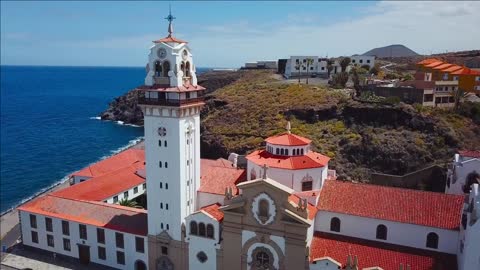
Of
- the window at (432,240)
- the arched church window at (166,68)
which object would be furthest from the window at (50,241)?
the window at (432,240)

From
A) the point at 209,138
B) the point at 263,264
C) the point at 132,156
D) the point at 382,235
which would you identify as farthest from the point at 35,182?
the point at 382,235

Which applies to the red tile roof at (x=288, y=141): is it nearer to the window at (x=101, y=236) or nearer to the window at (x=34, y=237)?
the window at (x=101, y=236)

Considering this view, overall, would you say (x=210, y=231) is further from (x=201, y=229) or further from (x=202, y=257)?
(x=202, y=257)

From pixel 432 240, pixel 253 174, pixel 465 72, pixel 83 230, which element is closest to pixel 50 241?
pixel 83 230

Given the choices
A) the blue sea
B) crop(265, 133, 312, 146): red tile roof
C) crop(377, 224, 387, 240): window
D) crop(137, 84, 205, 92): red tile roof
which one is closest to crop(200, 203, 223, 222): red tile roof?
crop(265, 133, 312, 146): red tile roof

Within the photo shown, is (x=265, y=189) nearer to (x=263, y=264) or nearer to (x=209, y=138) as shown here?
(x=263, y=264)
